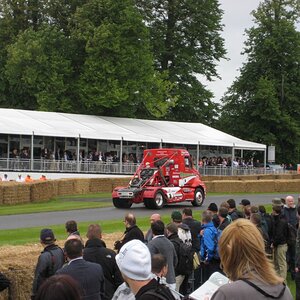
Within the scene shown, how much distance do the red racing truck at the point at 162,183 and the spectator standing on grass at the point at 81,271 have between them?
73.6 feet

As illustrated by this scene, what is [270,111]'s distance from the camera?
68438 mm

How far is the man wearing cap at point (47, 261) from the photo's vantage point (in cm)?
867

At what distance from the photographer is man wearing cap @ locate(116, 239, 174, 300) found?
16.3 feet

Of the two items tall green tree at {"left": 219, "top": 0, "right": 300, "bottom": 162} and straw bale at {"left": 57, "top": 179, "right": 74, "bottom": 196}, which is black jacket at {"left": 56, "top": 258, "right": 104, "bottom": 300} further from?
tall green tree at {"left": 219, "top": 0, "right": 300, "bottom": 162}

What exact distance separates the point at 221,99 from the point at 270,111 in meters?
7.31

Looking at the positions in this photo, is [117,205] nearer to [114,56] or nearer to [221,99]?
[114,56]

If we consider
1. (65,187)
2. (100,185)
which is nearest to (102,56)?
(100,185)

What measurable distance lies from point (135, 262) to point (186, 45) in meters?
66.9

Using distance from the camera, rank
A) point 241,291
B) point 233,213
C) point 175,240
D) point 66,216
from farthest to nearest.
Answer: point 66,216 < point 233,213 < point 175,240 < point 241,291

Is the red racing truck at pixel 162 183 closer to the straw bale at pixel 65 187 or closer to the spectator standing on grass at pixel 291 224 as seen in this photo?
the straw bale at pixel 65 187

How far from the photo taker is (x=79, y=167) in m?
47.9

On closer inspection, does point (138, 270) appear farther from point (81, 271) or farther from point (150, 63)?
point (150, 63)

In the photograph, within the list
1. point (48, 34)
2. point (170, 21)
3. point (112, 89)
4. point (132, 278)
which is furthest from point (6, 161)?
point (132, 278)

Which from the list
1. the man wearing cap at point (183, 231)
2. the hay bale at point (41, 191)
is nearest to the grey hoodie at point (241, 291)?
the man wearing cap at point (183, 231)
